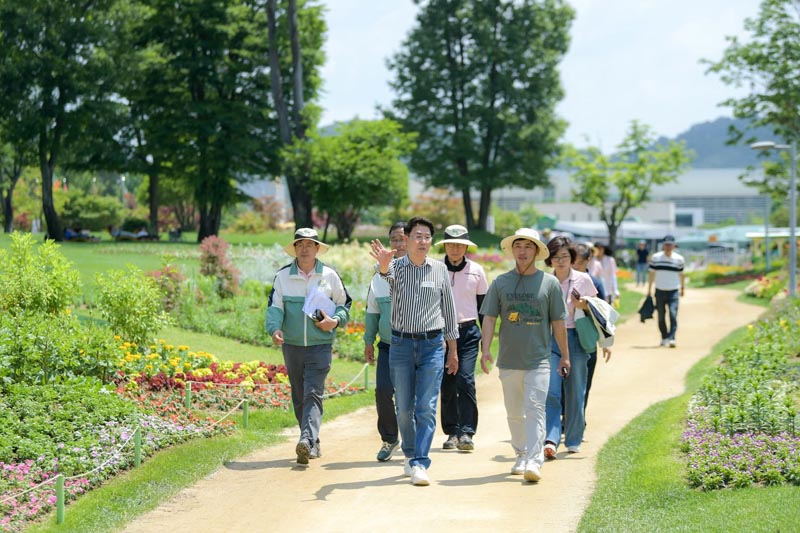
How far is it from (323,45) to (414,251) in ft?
121

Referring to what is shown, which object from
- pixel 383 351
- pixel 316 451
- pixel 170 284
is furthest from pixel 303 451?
pixel 170 284

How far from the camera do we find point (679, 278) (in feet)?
59.2

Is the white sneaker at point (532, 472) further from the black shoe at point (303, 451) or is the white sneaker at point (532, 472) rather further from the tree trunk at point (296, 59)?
the tree trunk at point (296, 59)

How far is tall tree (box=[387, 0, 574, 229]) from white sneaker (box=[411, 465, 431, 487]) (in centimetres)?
4350

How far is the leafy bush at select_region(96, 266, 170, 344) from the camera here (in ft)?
39.3

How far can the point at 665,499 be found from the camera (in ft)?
24.4

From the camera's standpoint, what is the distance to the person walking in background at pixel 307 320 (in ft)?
28.6

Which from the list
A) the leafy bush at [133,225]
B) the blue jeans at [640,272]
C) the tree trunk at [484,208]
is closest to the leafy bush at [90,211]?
the leafy bush at [133,225]

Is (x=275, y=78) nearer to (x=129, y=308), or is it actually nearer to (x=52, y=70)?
(x=52, y=70)

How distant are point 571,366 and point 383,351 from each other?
1.66 meters

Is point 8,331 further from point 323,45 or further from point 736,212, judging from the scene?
point 736,212

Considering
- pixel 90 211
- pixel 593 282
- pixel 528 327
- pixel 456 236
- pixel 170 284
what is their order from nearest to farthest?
pixel 528 327 < pixel 456 236 < pixel 593 282 < pixel 170 284 < pixel 90 211

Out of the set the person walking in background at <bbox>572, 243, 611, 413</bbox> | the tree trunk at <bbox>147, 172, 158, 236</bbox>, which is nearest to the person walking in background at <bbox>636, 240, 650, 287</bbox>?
the tree trunk at <bbox>147, 172, 158, 236</bbox>

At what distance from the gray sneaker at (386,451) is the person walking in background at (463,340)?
0.60 m
